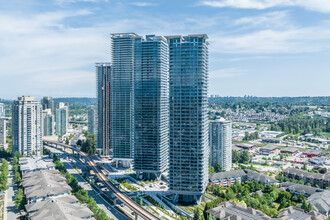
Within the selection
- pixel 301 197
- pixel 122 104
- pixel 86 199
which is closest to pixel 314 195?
pixel 301 197

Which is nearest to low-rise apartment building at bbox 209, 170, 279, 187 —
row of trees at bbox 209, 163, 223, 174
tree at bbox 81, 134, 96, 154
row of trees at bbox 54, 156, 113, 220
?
row of trees at bbox 209, 163, 223, 174

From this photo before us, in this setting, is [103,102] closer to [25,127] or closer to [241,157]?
[25,127]

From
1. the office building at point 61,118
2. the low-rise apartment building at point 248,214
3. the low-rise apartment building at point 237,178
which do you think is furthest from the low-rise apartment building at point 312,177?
the office building at point 61,118

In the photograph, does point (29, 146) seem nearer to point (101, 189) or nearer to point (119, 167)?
point (119, 167)

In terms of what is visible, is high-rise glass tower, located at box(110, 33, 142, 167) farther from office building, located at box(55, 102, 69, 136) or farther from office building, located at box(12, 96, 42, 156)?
office building, located at box(55, 102, 69, 136)

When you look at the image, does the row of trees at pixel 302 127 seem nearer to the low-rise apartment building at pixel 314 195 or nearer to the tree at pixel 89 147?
the low-rise apartment building at pixel 314 195
